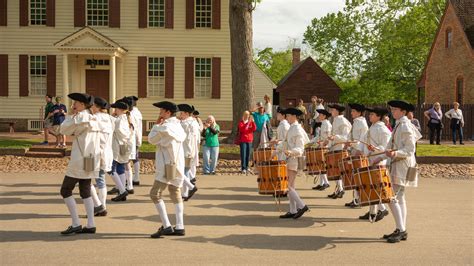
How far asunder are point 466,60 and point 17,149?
28600 millimetres

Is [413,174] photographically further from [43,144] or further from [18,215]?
[43,144]

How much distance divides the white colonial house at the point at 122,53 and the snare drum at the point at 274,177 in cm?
→ 2000

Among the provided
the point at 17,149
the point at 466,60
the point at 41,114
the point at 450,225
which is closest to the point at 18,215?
the point at 450,225

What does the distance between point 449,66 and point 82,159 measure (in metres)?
36.3

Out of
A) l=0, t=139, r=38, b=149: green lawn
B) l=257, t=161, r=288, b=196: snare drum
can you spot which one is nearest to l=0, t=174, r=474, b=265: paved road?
l=257, t=161, r=288, b=196: snare drum

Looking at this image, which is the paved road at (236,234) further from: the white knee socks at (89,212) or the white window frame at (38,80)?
the white window frame at (38,80)

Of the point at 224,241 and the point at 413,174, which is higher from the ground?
the point at 413,174

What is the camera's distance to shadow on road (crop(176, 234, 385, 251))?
828 centimetres

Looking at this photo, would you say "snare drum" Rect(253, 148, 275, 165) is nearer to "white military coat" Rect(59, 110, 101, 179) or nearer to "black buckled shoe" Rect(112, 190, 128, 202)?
"black buckled shoe" Rect(112, 190, 128, 202)

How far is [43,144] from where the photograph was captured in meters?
21.3

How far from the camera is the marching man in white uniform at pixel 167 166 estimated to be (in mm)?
8805

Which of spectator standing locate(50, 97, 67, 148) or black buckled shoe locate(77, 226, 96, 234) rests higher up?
spectator standing locate(50, 97, 67, 148)

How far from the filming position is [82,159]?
29.7 ft

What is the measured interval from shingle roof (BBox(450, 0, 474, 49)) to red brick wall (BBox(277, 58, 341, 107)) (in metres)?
22.3
